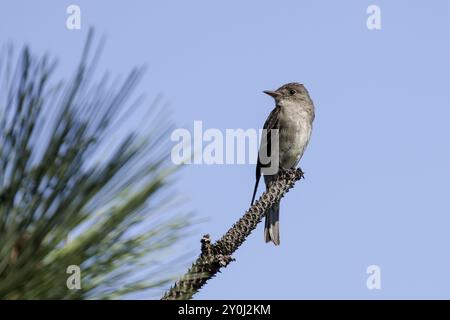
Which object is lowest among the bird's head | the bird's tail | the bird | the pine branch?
the pine branch

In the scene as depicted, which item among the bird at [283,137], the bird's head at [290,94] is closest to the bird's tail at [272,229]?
the bird at [283,137]

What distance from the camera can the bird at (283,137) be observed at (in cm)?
1055

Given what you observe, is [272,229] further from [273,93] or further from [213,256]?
[213,256]

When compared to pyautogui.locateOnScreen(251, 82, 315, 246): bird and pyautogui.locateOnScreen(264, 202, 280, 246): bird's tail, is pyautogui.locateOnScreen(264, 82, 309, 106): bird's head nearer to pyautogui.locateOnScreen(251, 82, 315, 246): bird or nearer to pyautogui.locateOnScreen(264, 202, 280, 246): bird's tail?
pyautogui.locateOnScreen(251, 82, 315, 246): bird

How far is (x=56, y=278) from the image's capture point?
2.44 m

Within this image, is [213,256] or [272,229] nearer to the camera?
[213,256]

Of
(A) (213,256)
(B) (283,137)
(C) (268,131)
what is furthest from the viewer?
(C) (268,131)

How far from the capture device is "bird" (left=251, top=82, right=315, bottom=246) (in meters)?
10.5

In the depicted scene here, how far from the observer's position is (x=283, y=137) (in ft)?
34.8

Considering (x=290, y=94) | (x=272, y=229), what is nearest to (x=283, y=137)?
(x=290, y=94)

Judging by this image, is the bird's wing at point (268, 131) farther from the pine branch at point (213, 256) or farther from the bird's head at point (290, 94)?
the pine branch at point (213, 256)

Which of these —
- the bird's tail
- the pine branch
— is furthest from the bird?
the pine branch
